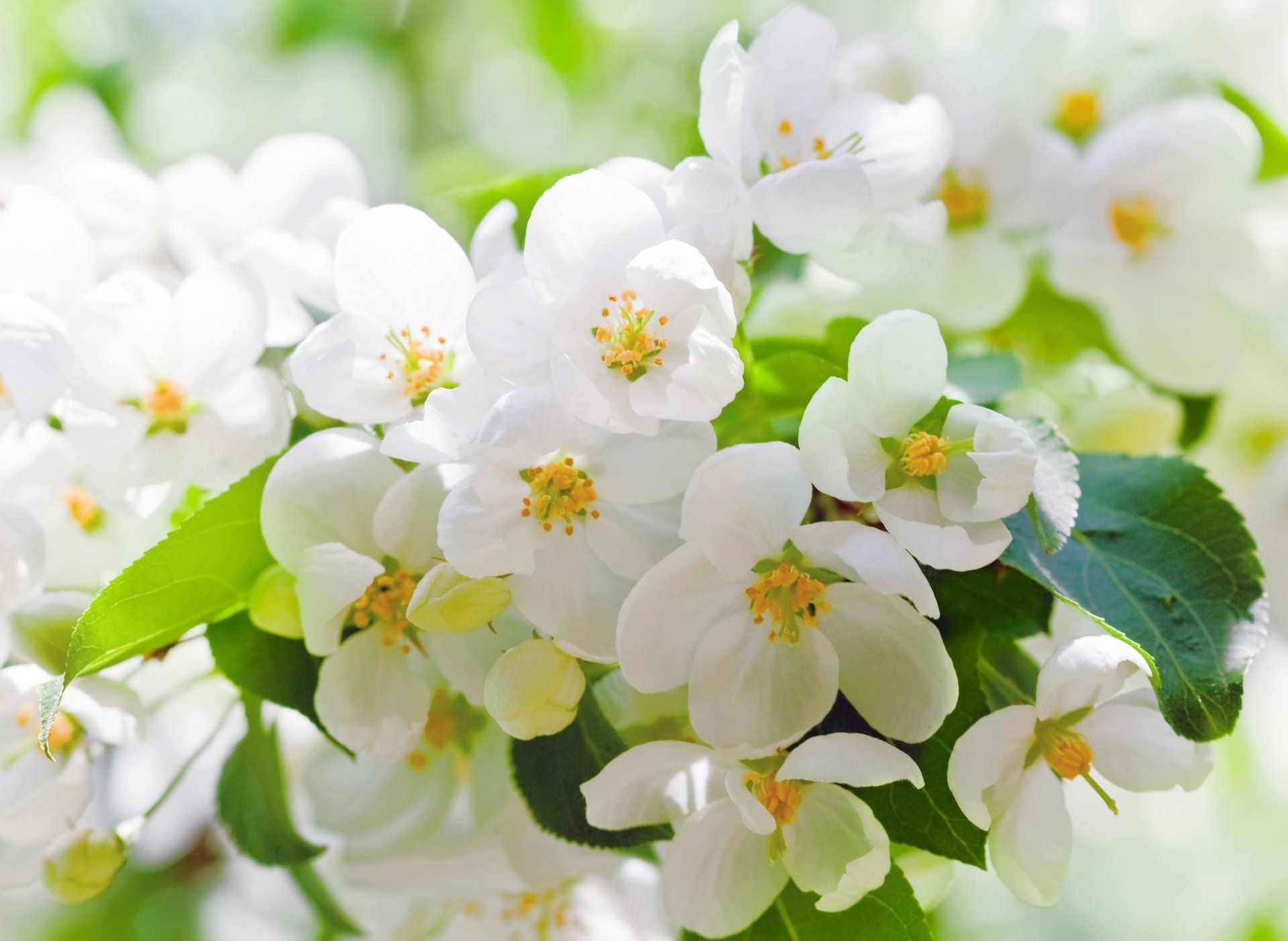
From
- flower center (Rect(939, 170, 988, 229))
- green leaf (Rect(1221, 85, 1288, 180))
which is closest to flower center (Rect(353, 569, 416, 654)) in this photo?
flower center (Rect(939, 170, 988, 229))

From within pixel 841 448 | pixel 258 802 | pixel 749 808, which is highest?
pixel 841 448

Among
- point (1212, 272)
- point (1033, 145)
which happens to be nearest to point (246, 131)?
point (1033, 145)

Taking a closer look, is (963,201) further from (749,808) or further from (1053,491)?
(749,808)

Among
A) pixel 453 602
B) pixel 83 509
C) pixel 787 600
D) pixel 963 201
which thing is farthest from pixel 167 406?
pixel 963 201

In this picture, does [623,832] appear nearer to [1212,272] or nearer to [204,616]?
[204,616]

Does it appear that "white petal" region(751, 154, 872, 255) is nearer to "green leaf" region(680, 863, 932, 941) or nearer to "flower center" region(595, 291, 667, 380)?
"flower center" region(595, 291, 667, 380)

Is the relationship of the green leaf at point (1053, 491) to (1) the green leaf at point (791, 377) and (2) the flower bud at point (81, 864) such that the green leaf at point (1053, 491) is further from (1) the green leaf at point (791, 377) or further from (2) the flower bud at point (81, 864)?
(2) the flower bud at point (81, 864)
